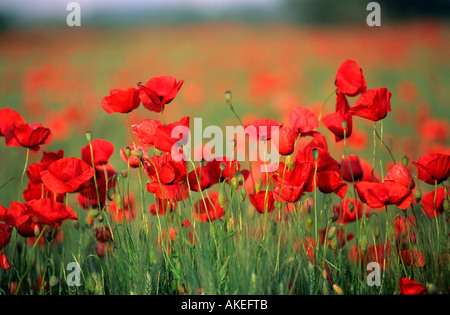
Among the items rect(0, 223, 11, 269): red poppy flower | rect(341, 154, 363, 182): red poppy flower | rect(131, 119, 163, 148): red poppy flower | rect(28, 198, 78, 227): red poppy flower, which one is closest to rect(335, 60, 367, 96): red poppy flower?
rect(341, 154, 363, 182): red poppy flower

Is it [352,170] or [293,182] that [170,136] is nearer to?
[293,182]

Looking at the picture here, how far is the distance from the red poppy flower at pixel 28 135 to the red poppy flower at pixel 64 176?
0.38 ft

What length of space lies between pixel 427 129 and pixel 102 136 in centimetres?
190

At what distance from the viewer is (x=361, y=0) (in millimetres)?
7348

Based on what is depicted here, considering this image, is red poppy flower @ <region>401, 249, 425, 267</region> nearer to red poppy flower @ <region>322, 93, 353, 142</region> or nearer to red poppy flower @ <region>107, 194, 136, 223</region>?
red poppy flower @ <region>322, 93, 353, 142</region>

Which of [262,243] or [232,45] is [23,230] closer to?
[262,243]

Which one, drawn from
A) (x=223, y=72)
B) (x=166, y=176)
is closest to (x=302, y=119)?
(x=166, y=176)

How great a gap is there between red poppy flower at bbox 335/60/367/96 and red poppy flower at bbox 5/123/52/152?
623 millimetres

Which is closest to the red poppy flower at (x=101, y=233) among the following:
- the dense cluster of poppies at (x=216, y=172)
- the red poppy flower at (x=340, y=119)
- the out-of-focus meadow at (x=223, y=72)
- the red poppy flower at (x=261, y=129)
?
the dense cluster of poppies at (x=216, y=172)

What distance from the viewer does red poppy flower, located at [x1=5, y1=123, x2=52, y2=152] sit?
115 centimetres

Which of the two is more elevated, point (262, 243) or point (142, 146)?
point (142, 146)

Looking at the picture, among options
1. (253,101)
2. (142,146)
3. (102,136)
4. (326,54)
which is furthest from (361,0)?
(142,146)
